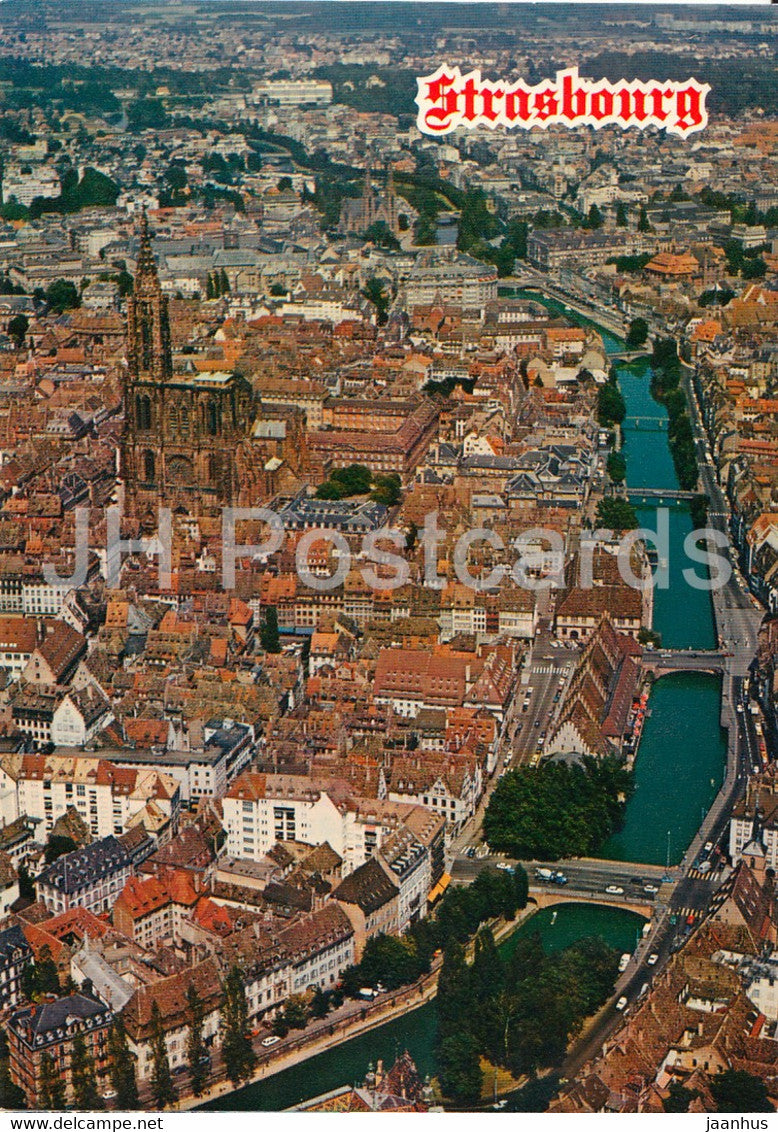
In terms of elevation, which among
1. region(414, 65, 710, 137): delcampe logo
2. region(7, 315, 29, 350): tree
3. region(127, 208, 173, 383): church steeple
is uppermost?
region(414, 65, 710, 137): delcampe logo

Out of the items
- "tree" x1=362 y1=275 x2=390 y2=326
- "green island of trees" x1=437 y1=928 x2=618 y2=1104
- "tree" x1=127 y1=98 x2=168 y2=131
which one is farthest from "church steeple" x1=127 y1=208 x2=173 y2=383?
"tree" x1=127 y1=98 x2=168 y2=131

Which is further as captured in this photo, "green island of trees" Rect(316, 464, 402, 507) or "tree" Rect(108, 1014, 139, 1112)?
"green island of trees" Rect(316, 464, 402, 507)

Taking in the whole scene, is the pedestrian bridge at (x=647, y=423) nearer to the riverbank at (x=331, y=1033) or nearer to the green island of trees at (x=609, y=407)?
the green island of trees at (x=609, y=407)

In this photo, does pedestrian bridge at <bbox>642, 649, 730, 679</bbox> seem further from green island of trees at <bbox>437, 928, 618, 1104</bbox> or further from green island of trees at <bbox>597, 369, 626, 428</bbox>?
green island of trees at <bbox>597, 369, 626, 428</bbox>

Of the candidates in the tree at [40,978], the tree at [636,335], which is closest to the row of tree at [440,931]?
the tree at [40,978]

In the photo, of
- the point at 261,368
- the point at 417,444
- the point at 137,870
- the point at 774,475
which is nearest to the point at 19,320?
the point at 261,368

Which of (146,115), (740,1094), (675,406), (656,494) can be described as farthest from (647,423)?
(146,115)
